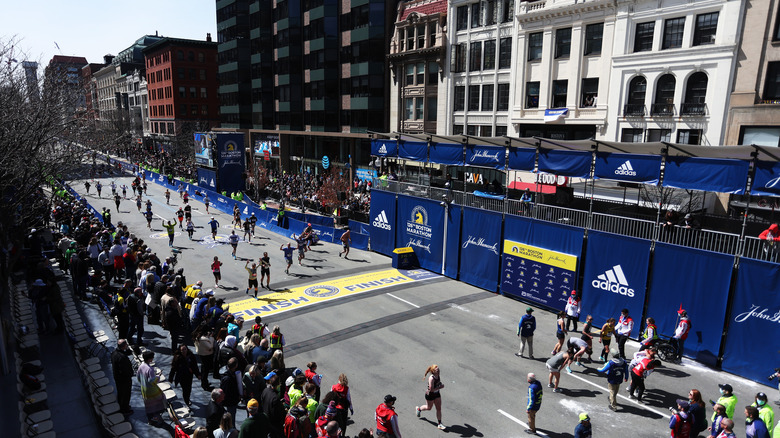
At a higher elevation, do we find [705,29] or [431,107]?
[705,29]

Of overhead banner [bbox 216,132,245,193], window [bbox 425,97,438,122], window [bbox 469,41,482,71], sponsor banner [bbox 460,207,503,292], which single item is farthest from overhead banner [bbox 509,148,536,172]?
overhead banner [bbox 216,132,245,193]

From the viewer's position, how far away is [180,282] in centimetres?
1642

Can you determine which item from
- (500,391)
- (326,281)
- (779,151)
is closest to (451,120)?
(326,281)

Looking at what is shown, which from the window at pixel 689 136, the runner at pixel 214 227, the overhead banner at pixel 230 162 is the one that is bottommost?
the runner at pixel 214 227

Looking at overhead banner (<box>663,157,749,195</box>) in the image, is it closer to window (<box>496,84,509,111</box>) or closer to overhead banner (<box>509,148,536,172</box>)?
overhead banner (<box>509,148,536,172</box>)

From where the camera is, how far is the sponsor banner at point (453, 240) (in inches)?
930

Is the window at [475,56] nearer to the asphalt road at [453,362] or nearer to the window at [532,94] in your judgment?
the window at [532,94]

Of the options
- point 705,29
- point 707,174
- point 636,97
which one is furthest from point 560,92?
point 707,174

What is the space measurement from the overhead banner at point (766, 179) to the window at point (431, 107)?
101 feet

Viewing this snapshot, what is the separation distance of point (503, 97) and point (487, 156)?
54.8ft

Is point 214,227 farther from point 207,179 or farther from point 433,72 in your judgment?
point 433,72

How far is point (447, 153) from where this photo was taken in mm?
24609

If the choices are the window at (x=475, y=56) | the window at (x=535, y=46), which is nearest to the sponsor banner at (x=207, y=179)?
the window at (x=475, y=56)

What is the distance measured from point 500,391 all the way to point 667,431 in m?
4.07
